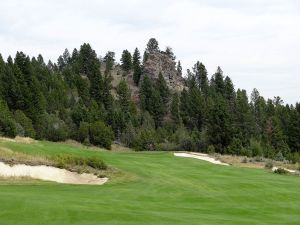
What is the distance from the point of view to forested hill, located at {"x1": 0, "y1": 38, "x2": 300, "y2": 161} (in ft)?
274

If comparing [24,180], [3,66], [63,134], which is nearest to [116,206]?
[24,180]

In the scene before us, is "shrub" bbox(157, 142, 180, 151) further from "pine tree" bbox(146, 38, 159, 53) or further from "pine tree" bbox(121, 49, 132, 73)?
"pine tree" bbox(146, 38, 159, 53)

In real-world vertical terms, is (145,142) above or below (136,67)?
below

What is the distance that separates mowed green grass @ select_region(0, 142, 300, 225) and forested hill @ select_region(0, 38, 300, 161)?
88.1 feet

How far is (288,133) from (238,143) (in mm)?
21445

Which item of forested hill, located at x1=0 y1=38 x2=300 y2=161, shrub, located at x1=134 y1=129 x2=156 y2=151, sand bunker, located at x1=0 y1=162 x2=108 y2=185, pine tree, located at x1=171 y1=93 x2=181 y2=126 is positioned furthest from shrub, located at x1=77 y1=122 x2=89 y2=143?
sand bunker, located at x1=0 y1=162 x2=108 y2=185

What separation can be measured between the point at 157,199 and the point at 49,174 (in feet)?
37.8

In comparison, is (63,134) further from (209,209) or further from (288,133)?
(209,209)

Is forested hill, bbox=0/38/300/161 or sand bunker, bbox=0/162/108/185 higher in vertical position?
forested hill, bbox=0/38/300/161

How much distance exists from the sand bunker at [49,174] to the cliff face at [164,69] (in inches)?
4374

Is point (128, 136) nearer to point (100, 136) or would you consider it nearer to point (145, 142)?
point (145, 142)

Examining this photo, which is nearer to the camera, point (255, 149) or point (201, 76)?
point (255, 149)

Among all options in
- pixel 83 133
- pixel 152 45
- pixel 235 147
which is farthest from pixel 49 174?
pixel 152 45

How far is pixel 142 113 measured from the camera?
117750 millimetres
